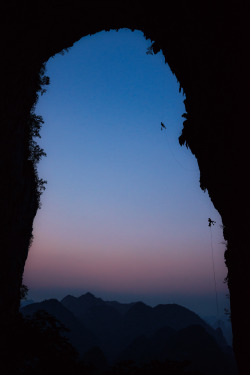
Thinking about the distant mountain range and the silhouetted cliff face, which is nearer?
the silhouetted cliff face

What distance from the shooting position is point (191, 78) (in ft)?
24.5

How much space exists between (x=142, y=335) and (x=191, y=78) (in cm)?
11139

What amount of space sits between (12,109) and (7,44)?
1.62 metres

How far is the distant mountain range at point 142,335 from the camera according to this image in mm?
78062

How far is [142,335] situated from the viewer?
4028 inches

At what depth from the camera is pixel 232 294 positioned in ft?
20.9

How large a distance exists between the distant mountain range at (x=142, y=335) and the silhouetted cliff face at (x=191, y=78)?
4735cm

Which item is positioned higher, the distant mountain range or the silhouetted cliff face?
the silhouetted cliff face

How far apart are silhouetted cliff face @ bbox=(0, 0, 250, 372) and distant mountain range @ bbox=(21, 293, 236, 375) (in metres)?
47.4

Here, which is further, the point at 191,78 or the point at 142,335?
the point at 142,335

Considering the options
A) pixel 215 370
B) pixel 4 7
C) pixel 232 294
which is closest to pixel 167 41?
pixel 4 7

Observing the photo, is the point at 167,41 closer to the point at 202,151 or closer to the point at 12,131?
the point at 202,151

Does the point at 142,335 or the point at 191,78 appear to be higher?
the point at 191,78

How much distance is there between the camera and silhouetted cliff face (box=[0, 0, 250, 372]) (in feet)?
16.9
